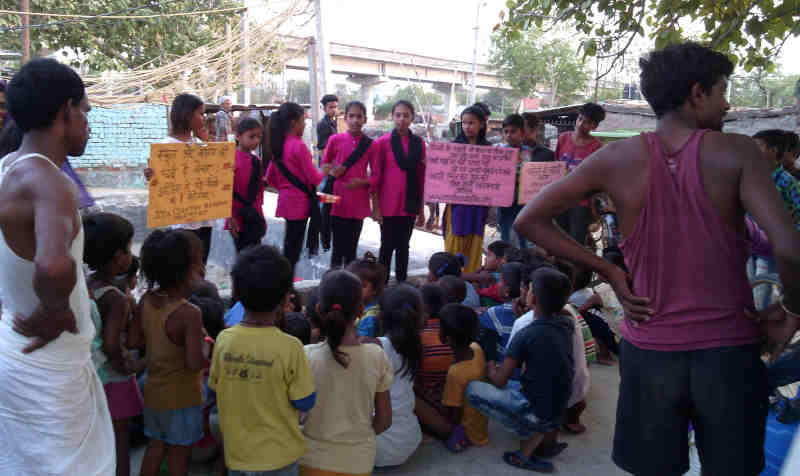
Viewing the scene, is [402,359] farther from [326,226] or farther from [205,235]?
[326,226]

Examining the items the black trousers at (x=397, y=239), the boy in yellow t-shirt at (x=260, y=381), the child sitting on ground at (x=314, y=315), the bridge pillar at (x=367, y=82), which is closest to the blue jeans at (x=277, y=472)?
the boy in yellow t-shirt at (x=260, y=381)

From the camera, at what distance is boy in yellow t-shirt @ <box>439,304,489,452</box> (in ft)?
10.6

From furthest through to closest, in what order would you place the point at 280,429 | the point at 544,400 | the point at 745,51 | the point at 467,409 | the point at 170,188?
the point at 745,51, the point at 170,188, the point at 467,409, the point at 544,400, the point at 280,429

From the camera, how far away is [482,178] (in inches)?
221

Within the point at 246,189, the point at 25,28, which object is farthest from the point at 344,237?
the point at 25,28

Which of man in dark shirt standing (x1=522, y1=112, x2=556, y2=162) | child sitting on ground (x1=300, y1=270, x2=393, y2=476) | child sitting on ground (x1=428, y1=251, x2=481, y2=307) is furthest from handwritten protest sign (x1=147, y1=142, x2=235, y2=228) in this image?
man in dark shirt standing (x1=522, y1=112, x2=556, y2=162)

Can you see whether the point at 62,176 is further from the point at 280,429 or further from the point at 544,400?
the point at 544,400

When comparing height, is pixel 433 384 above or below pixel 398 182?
below

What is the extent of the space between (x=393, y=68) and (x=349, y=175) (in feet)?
137

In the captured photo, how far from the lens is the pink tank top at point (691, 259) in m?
1.69

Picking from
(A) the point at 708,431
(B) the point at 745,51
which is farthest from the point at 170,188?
(B) the point at 745,51

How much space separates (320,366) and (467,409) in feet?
3.91

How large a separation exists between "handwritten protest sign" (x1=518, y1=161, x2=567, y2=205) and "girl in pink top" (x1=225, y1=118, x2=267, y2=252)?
2.51 metres

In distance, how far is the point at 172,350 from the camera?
8.30 ft
